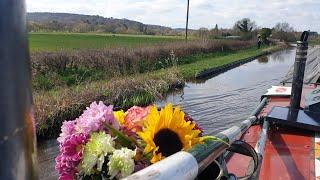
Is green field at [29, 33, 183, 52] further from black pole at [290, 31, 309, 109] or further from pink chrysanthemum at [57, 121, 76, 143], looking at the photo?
pink chrysanthemum at [57, 121, 76, 143]

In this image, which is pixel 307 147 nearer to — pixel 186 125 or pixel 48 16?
pixel 186 125

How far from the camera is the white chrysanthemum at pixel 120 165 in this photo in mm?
1387

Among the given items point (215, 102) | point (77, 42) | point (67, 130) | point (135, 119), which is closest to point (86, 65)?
point (215, 102)

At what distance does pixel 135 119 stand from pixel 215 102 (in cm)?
1368

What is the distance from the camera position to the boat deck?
356 cm

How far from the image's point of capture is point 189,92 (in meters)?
17.2

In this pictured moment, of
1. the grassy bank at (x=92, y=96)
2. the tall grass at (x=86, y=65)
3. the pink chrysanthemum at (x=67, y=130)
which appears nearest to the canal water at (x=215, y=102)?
the grassy bank at (x=92, y=96)

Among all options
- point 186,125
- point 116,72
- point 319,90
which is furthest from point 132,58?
point 186,125

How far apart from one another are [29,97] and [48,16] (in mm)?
141763

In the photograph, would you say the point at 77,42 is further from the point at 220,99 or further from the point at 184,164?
the point at 184,164

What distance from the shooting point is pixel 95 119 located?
156 cm

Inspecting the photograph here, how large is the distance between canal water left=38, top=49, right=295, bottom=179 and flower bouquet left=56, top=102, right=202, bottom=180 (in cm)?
651

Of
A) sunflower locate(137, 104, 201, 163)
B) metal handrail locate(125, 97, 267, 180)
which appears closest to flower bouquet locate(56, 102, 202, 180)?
sunflower locate(137, 104, 201, 163)

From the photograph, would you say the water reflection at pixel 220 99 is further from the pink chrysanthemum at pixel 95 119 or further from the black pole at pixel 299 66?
the pink chrysanthemum at pixel 95 119
